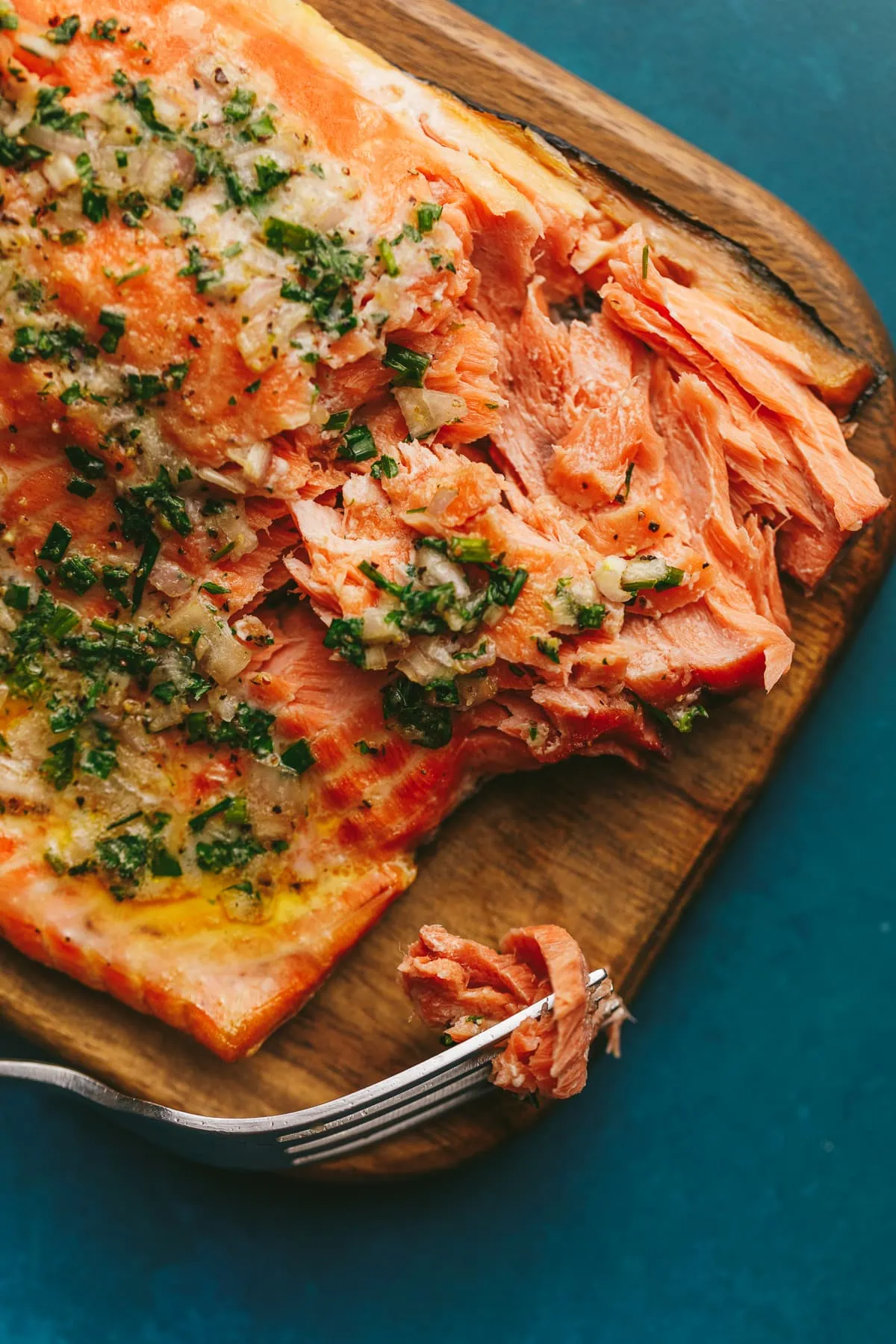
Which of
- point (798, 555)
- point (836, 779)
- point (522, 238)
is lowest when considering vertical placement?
point (836, 779)

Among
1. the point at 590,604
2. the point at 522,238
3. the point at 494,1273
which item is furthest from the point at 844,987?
the point at 522,238

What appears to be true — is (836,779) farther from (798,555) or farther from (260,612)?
(260,612)

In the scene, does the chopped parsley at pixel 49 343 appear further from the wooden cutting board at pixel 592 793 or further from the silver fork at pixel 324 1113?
the silver fork at pixel 324 1113

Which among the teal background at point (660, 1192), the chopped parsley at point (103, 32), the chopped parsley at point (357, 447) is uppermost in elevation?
the chopped parsley at point (103, 32)

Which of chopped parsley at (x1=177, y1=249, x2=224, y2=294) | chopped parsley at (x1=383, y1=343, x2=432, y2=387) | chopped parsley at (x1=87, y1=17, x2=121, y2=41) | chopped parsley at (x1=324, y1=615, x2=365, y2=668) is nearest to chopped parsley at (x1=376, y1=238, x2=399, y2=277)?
chopped parsley at (x1=383, y1=343, x2=432, y2=387)

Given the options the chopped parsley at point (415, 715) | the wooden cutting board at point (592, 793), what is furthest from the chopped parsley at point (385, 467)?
the wooden cutting board at point (592, 793)

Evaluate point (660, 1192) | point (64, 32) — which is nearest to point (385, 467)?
point (64, 32)
